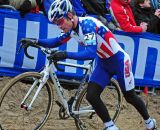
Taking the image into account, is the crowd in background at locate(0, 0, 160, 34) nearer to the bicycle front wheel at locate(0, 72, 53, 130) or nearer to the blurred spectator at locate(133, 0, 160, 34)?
the blurred spectator at locate(133, 0, 160, 34)

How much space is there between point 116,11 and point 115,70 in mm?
2691

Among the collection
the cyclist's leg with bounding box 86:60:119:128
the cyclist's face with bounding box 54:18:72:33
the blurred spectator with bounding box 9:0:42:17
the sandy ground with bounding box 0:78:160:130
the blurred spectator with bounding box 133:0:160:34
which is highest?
the cyclist's face with bounding box 54:18:72:33

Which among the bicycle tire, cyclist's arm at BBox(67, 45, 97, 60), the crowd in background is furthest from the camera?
the crowd in background

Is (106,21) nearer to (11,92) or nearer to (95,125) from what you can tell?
(95,125)

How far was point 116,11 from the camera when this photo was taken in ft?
29.2

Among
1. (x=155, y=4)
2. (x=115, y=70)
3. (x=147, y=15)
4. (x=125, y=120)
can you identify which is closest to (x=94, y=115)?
(x=125, y=120)

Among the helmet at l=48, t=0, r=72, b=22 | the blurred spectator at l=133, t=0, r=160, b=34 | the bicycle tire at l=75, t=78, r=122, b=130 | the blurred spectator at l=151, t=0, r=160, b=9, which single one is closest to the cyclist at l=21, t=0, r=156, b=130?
the helmet at l=48, t=0, r=72, b=22

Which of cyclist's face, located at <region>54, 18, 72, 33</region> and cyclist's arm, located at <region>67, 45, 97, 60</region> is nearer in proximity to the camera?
cyclist's arm, located at <region>67, 45, 97, 60</region>

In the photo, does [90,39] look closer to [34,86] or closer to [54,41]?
[54,41]

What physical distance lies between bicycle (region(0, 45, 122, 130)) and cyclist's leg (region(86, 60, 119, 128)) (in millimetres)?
349

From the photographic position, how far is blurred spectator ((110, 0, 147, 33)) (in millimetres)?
8891

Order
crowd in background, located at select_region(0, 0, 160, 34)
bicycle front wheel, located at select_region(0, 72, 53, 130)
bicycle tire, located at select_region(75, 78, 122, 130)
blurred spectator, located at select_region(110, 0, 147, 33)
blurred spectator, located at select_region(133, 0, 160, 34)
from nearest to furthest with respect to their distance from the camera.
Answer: bicycle front wheel, located at select_region(0, 72, 53, 130)
bicycle tire, located at select_region(75, 78, 122, 130)
crowd in background, located at select_region(0, 0, 160, 34)
blurred spectator, located at select_region(110, 0, 147, 33)
blurred spectator, located at select_region(133, 0, 160, 34)

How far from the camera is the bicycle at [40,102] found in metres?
6.35

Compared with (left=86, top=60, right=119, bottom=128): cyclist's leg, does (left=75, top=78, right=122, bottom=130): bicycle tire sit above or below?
below
